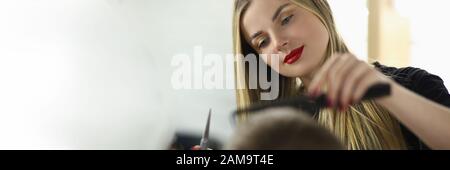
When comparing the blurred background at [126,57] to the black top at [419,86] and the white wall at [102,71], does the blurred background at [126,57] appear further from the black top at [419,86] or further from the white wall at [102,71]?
the black top at [419,86]

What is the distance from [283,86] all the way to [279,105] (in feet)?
0.69

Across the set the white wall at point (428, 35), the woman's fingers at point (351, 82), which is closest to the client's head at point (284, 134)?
the woman's fingers at point (351, 82)

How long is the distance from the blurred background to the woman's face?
221 millimetres

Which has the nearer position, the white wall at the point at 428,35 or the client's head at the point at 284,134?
the client's head at the point at 284,134

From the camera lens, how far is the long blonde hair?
495 millimetres

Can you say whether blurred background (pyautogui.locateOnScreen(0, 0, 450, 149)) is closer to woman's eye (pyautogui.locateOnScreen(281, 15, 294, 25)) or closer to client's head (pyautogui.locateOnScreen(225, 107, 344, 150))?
woman's eye (pyautogui.locateOnScreen(281, 15, 294, 25))

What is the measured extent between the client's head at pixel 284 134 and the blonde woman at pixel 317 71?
0.16 meters

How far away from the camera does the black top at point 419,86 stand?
0.49 meters

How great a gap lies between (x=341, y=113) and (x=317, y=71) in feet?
0.17

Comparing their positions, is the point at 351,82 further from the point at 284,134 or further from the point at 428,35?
the point at 428,35

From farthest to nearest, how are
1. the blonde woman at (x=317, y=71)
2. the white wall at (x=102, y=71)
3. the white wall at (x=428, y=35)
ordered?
the white wall at (x=428, y=35) → the white wall at (x=102, y=71) → the blonde woman at (x=317, y=71)

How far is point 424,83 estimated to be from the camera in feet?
1.73
